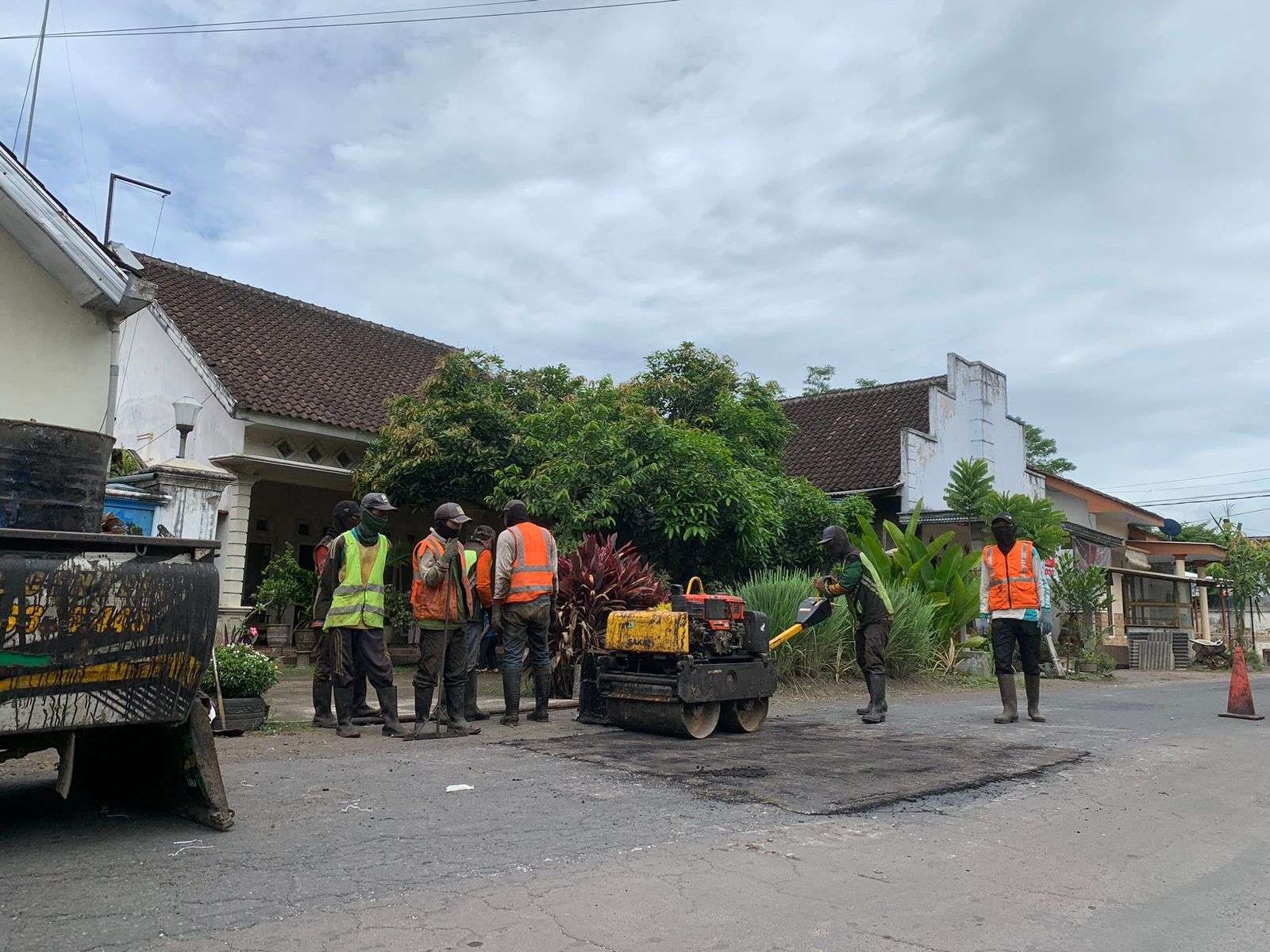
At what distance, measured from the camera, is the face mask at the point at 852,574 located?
9.36 m

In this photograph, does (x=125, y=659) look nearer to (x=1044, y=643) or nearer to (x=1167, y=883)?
(x=1167, y=883)

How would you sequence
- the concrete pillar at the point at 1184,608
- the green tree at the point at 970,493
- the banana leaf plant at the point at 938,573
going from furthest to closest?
1. the concrete pillar at the point at 1184,608
2. the green tree at the point at 970,493
3. the banana leaf plant at the point at 938,573

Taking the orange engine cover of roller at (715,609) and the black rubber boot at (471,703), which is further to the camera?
the black rubber boot at (471,703)

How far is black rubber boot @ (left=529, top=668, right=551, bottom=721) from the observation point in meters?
8.56

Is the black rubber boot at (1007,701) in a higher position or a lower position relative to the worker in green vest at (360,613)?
lower

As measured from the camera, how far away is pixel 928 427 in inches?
895

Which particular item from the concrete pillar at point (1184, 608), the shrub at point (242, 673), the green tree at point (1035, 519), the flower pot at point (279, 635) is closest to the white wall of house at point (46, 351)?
the shrub at point (242, 673)

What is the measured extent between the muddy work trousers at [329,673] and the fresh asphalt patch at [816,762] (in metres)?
1.54

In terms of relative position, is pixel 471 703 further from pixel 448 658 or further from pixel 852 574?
pixel 852 574

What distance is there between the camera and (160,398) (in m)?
16.8

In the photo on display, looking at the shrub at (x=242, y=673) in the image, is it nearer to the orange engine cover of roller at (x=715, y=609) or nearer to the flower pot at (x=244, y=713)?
the flower pot at (x=244, y=713)

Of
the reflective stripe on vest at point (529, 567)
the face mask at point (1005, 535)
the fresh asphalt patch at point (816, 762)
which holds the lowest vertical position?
the fresh asphalt patch at point (816, 762)

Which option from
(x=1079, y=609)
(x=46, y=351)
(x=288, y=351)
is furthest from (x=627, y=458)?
(x=1079, y=609)

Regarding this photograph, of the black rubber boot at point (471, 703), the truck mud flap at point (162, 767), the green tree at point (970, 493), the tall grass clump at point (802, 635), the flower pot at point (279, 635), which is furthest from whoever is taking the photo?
the green tree at point (970, 493)
